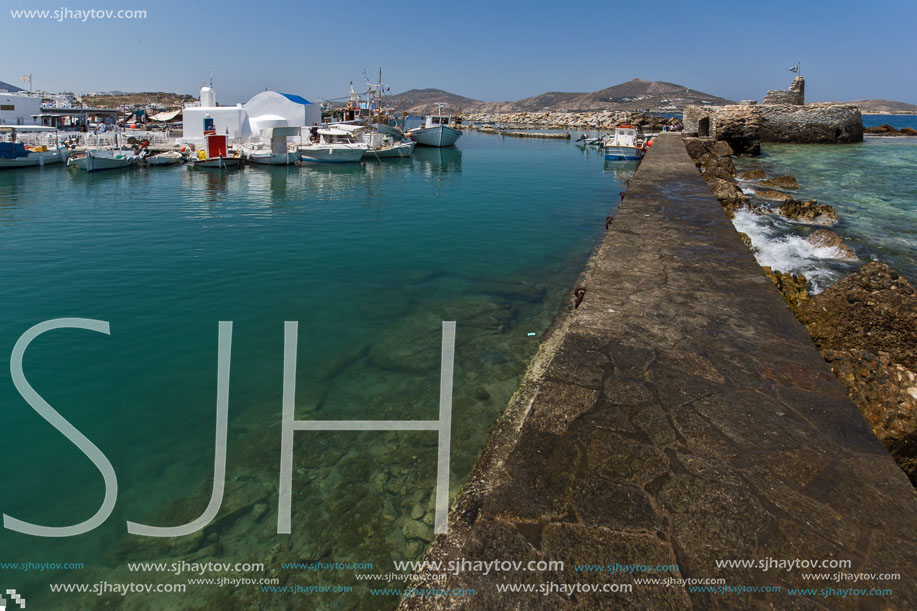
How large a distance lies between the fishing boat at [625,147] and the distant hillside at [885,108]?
180m

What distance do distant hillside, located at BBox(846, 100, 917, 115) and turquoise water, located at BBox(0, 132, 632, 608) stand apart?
20737cm

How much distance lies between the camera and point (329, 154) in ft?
97.2

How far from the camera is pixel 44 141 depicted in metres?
32.0

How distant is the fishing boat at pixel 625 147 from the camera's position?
3078 cm

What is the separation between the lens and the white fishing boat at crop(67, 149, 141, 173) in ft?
82.6

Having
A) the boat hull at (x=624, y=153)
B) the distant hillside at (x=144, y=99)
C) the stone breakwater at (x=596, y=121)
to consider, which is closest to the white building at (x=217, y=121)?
the boat hull at (x=624, y=153)

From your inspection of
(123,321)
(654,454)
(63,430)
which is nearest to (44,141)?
(123,321)

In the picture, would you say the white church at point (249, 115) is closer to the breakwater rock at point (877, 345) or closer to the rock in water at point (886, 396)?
the breakwater rock at point (877, 345)

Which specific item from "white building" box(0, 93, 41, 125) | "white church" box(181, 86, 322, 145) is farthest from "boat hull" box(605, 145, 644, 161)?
"white building" box(0, 93, 41, 125)

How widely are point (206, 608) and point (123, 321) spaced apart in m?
5.76

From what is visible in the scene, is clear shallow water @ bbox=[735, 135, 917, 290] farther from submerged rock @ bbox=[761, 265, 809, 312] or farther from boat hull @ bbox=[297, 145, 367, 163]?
boat hull @ bbox=[297, 145, 367, 163]

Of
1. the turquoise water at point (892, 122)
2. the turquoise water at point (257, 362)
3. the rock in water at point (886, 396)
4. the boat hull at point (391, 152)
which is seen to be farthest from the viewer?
the turquoise water at point (892, 122)

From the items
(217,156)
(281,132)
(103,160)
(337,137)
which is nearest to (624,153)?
(337,137)

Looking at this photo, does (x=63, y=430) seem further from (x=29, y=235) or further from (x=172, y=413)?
(x=29, y=235)
